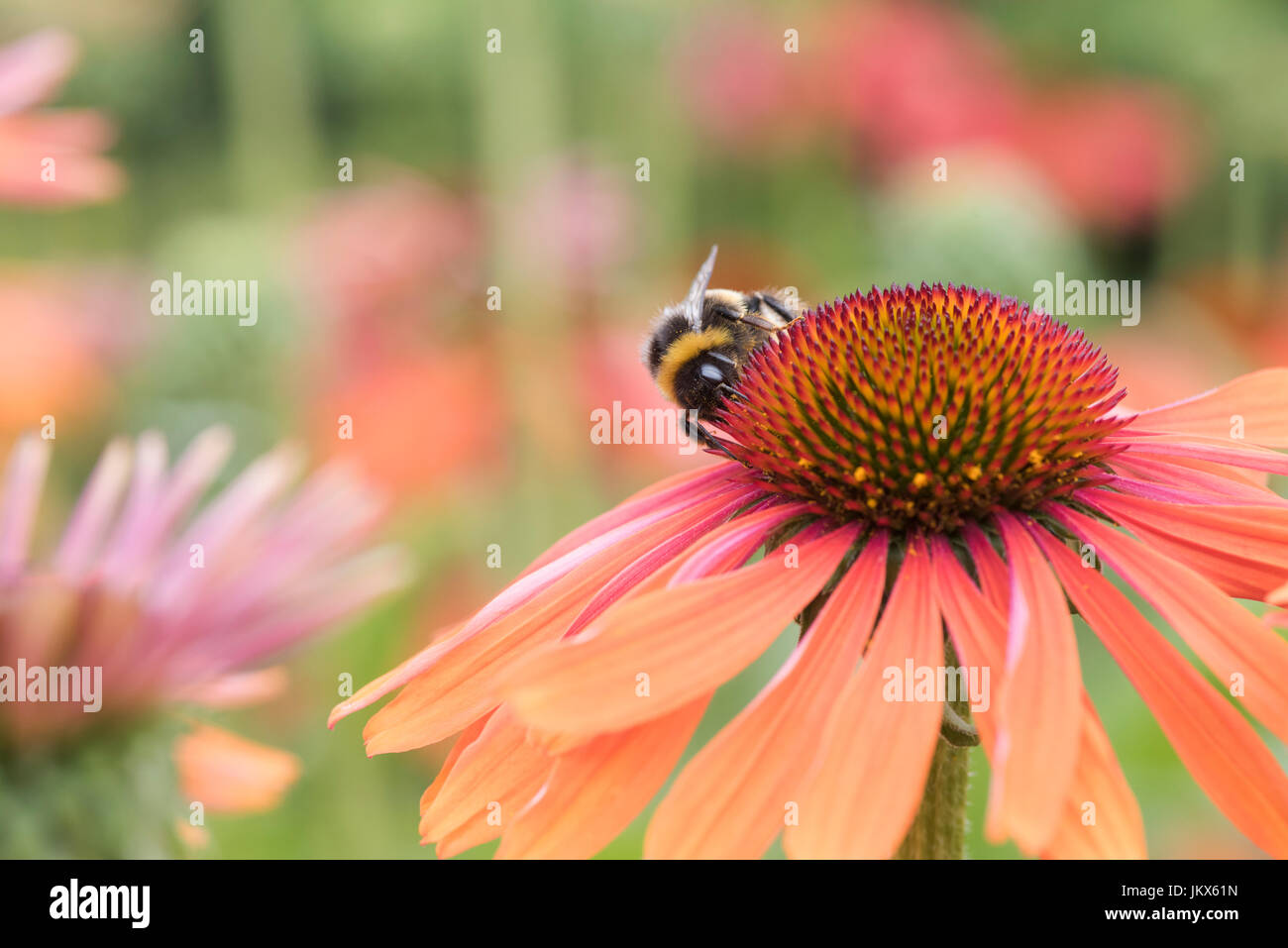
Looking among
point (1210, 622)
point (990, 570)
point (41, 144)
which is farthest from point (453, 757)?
point (41, 144)

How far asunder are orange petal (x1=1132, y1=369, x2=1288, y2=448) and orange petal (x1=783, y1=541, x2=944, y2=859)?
440 millimetres

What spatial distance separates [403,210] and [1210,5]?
234cm

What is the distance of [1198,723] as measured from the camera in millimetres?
747

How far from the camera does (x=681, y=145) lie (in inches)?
146

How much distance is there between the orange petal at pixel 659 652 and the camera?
0.68 m

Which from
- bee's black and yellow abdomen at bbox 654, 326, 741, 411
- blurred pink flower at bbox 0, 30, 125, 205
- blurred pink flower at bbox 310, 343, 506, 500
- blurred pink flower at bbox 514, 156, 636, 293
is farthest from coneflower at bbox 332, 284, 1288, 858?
blurred pink flower at bbox 514, 156, 636, 293

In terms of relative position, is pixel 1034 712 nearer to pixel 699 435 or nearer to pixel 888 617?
pixel 888 617

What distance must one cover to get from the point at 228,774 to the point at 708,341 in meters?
0.68

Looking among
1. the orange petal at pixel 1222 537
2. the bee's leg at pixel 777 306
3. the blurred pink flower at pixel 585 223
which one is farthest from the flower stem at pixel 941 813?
the blurred pink flower at pixel 585 223

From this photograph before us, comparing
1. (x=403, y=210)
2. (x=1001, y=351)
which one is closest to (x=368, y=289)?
(x=403, y=210)

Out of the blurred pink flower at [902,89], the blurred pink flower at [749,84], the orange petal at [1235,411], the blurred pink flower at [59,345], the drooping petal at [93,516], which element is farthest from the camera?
the blurred pink flower at [749,84]

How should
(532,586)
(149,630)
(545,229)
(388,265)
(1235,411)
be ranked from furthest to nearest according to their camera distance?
(388,265)
(545,229)
(149,630)
(1235,411)
(532,586)

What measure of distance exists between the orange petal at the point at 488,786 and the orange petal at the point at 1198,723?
360mm

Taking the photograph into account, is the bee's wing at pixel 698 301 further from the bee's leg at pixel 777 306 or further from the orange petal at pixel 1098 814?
the orange petal at pixel 1098 814
